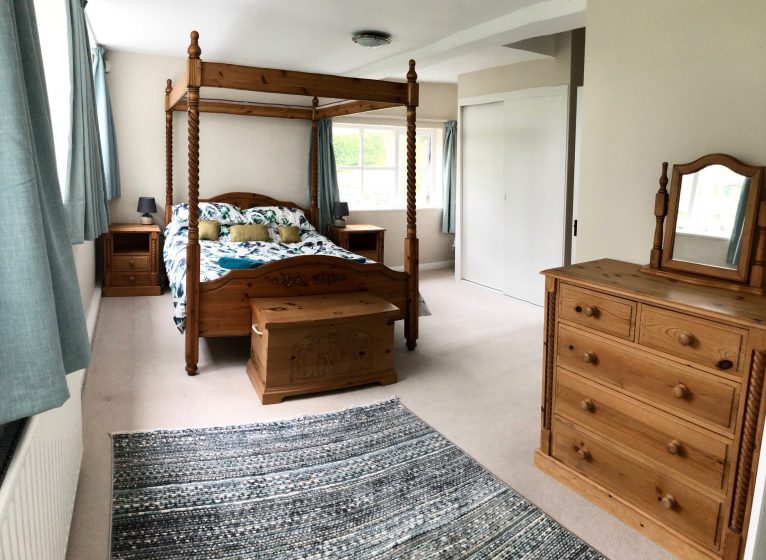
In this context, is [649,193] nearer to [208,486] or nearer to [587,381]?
[587,381]

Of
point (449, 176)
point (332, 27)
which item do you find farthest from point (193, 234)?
point (449, 176)

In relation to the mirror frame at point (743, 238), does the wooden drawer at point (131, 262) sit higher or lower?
lower

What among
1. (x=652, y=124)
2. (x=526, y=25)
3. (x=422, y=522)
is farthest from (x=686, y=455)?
(x=526, y=25)

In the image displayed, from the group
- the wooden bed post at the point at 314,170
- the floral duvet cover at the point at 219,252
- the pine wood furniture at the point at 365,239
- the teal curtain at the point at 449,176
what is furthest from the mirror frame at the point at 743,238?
the teal curtain at the point at 449,176

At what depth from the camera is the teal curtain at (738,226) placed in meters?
2.05

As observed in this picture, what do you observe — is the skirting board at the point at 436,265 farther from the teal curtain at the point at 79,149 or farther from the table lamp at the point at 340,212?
the teal curtain at the point at 79,149

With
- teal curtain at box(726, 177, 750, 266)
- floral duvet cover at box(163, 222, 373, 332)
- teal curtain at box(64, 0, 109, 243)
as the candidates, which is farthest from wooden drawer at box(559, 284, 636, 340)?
floral duvet cover at box(163, 222, 373, 332)

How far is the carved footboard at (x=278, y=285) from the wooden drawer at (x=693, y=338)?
2.12 meters

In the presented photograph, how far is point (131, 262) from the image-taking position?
5.53 meters

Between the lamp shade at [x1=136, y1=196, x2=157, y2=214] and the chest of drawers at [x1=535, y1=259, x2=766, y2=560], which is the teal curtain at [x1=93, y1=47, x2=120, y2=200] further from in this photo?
the chest of drawers at [x1=535, y1=259, x2=766, y2=560]

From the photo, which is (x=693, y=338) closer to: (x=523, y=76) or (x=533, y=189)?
(x=533, y=189)

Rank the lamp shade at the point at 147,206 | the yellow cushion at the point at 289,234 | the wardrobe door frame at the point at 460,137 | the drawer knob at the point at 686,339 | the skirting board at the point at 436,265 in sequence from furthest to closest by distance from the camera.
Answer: the skirting board at the point at 436,265
the yellow cushion at the point at 289,234
the lamp shade at the point at 147,206
the wardrobe door frame at the point at 460,137
the drawer knob at the point at 686,339

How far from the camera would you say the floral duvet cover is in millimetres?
3861

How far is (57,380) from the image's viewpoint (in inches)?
41.1
